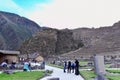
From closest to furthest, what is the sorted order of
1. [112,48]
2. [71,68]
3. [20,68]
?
[71,68]
[20,68]
[112,48]

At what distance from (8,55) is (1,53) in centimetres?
340

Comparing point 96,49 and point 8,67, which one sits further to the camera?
point 96,49

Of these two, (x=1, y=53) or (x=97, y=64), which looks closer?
(x=97, y=64)

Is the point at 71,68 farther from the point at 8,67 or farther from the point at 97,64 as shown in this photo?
the point at 97,64

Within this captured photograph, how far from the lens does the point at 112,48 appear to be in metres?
190

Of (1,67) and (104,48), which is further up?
(104,48)

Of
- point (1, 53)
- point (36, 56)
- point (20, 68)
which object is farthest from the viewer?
point (36, 56)

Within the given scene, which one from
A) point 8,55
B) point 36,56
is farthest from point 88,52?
point 8,55

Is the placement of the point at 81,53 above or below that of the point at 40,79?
above

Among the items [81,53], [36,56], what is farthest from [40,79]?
[81,53]

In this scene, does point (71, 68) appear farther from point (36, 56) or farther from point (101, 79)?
point (36, 56)

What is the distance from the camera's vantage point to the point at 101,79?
1554 cm

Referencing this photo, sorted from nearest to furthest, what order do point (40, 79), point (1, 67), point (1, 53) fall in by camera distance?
point (40, 79) < point (1, 67) < point (1, 53)

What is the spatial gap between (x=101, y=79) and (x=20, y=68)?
4326 cm
